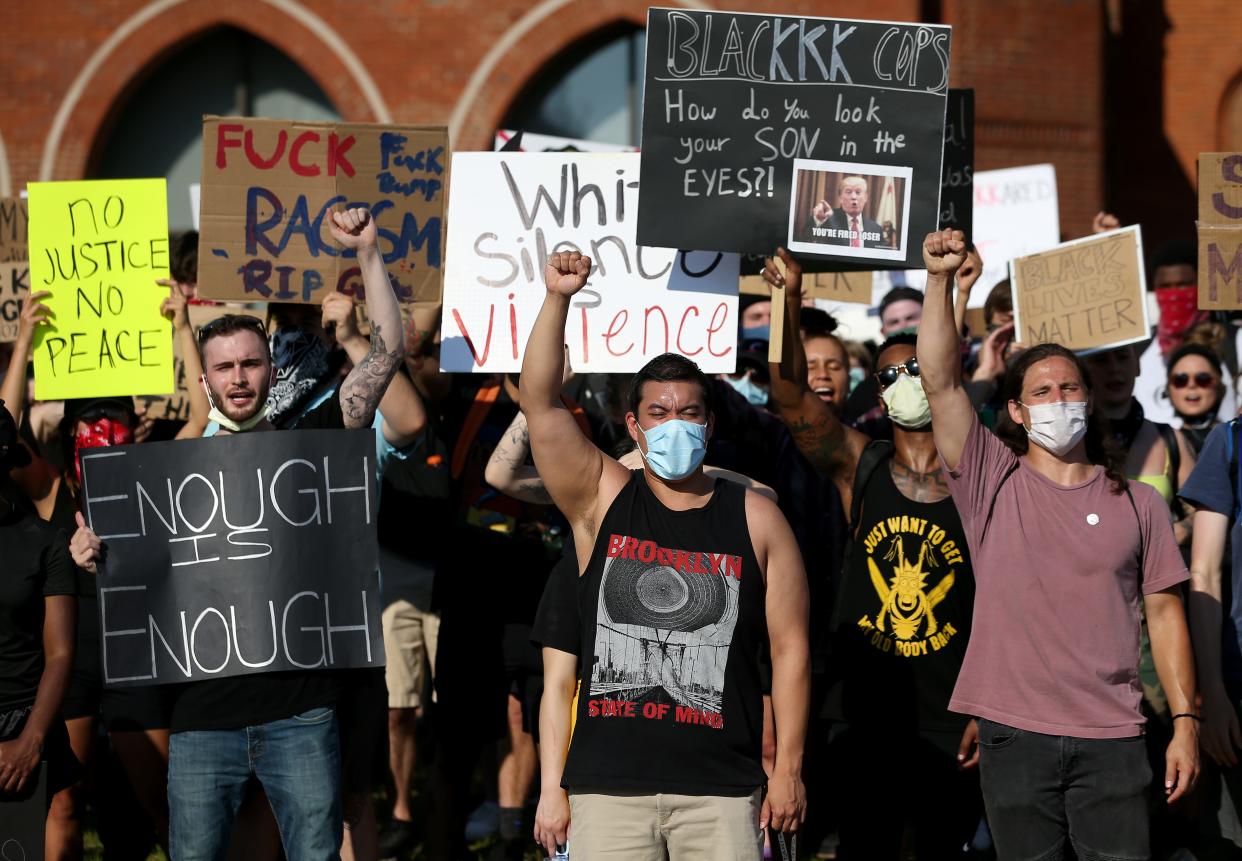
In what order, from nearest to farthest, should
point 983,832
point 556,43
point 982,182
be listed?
point 983,832
point 982,182
point 556,43

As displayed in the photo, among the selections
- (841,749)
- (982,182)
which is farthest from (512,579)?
(982,182)

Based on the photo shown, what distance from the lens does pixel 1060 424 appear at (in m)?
4.35

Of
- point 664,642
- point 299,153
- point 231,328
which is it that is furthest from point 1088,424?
point 299,153

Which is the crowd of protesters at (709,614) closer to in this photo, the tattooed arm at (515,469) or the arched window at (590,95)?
the tattooed arm at (515,469)

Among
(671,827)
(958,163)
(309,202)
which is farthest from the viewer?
(958,163)

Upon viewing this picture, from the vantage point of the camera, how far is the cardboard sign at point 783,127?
530 cm

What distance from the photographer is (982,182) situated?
9500 millimetres

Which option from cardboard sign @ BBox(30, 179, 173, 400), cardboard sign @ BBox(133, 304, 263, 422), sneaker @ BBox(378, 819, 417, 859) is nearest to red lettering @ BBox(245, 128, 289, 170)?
cardboard sign @ BBox(30, 179, 173, 400)

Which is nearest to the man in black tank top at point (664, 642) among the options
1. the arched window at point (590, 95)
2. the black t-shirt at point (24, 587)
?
the black t-shirt at point (24, 587)

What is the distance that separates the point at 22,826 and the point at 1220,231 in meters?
4.46

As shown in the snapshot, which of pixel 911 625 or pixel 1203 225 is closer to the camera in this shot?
pixel 911 625

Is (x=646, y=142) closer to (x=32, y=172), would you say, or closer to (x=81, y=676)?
(x=81, y=676)

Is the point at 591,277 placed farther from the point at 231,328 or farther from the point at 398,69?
the point at 398,69

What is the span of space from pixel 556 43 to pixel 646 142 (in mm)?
10569
